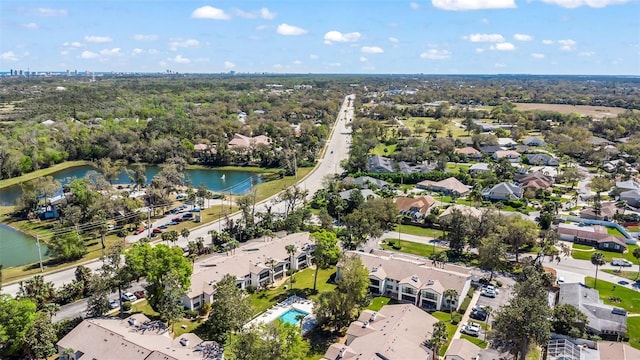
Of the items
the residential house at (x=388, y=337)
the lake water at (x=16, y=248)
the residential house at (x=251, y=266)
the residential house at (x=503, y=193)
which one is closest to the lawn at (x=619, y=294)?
the residential house at (x=388, y=337)

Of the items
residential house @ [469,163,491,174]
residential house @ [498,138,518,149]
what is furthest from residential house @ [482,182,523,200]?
residential house @ [498,138,518,149]

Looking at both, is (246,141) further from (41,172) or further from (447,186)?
(447,186)

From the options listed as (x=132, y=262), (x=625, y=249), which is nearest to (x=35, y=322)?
(x=132, y=262)

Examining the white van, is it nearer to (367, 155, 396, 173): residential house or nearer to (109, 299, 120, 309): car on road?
(367, 155, 396, 173): residential house

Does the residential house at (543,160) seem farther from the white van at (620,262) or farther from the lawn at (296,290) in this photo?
the lawn at (296,290)

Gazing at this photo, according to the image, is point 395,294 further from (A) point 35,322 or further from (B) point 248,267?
(A) point 35,322

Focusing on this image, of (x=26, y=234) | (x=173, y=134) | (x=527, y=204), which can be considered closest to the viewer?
(x=26, y=234)

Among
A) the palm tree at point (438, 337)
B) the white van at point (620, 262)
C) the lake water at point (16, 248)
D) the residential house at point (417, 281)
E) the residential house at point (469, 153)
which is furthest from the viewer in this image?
the residential house at point (469, 153)
